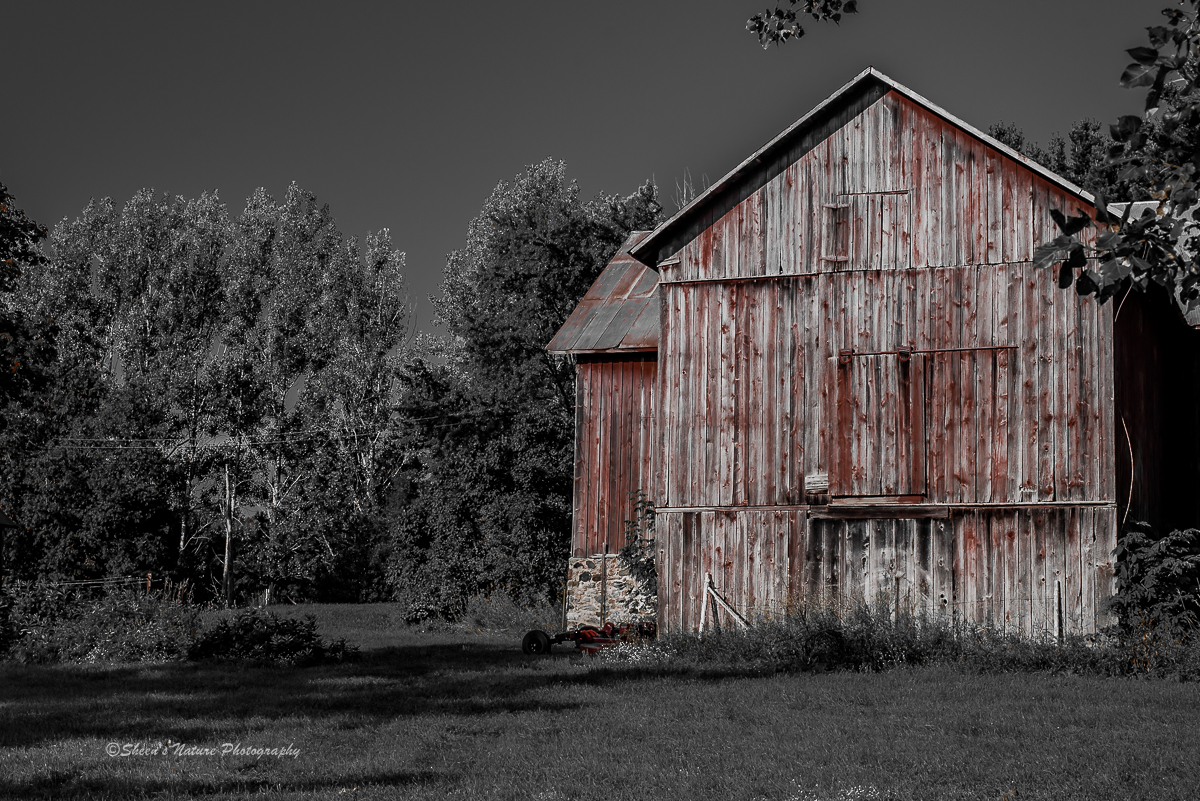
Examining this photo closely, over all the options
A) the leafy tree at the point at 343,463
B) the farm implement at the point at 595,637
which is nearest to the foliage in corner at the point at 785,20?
the farm implement at the point at 595,637

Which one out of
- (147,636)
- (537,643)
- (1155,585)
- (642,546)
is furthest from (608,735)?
(147,636)

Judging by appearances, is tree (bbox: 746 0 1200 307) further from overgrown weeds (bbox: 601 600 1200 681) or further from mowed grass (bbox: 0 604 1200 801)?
Answer: overgrown weeds (bbox: 601 600 1200 681)

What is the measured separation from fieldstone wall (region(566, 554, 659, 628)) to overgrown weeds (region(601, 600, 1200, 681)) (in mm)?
4188

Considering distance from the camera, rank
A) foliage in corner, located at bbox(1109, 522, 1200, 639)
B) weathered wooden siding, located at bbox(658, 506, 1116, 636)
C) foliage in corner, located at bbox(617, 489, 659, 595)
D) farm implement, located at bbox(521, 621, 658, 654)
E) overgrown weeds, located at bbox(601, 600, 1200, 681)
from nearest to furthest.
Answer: overgrown weeds, located at bbox(601, 600, 1200, 681)
foliage in corner, located at bbox(1109, 522, 1200, 639)
weathered wooden siding, located at bbox(658, 506, 1116, 636)
farm implement, located at bbox(521, 621, 658, 654)
foliage in corner, located at bbox(617, 489, 659, 595)

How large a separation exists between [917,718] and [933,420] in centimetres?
656

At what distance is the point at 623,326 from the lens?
22.3m

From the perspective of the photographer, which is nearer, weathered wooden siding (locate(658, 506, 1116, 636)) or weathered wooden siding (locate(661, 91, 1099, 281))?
weathered wooden siding (locate(658, 506, 1116, 636))

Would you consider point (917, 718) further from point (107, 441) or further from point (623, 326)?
point (107, 441)

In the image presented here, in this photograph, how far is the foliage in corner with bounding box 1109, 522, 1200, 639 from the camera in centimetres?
1550

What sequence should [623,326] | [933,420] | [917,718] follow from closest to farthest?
[917,718] → [933,420] → [623,326]

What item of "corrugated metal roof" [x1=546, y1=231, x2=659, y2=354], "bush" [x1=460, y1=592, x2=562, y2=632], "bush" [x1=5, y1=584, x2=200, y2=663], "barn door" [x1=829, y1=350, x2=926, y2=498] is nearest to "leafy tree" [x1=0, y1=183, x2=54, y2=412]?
"bush" [x1=5, y1=584, x2=200, y2=663]

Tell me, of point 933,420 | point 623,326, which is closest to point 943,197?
point 933,420

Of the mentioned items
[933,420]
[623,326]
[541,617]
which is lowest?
[541,617]

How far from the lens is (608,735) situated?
36.0ft
